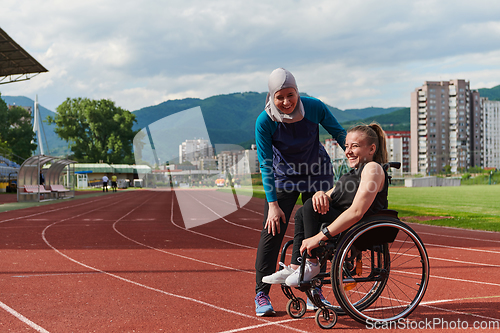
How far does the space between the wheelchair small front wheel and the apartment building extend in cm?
14690

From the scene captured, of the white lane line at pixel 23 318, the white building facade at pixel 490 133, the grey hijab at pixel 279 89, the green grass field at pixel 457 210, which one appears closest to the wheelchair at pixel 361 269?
the grey hijab at pixel 279 89

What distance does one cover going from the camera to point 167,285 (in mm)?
4406

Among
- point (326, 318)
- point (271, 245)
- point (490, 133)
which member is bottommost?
point (326, 318)

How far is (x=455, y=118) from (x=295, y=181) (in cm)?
15315

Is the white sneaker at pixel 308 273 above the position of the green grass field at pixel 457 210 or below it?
above

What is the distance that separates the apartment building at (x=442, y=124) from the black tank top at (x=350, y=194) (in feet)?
482

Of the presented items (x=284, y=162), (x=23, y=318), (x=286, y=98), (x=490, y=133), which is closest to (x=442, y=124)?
(x=490, y=133)

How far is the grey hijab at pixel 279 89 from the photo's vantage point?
10.1ft

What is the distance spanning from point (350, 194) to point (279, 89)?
0.91 m

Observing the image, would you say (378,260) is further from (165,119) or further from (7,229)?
(7,229)

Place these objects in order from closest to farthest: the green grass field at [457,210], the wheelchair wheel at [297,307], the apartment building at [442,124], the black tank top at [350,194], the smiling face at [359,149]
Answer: the black tank top at [350,194]
the smiling face at [359,149]
the wheelchair wheel at [297,307]
the green grass field at [457,210]
the apartment building at [442,124]

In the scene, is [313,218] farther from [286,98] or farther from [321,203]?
[286,98]

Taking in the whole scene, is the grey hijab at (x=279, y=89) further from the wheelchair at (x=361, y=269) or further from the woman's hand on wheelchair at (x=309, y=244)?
the woman's hand on wheelchair at (x=309, y=244)

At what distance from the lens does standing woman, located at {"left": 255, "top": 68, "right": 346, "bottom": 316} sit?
323 cm
